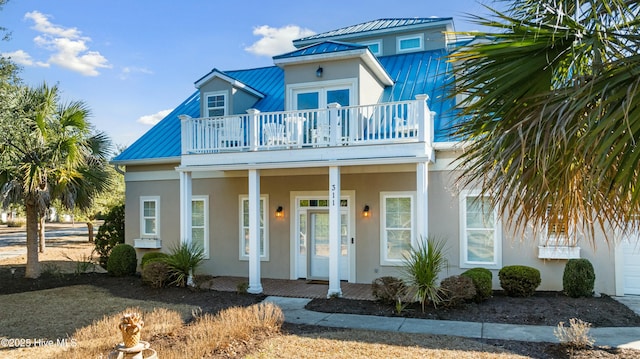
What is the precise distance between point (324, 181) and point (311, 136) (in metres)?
1.88

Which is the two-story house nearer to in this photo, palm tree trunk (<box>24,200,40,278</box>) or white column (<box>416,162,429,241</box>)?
white column (<box>416,162,429,241</box>)

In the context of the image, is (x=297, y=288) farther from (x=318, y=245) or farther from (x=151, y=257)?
(x=151, y=257)

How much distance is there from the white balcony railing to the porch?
11.6 ft

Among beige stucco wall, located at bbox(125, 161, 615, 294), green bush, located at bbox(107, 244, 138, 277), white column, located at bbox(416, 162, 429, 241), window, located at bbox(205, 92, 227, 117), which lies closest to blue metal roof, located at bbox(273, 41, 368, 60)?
window, located at bbox(205, 92, 227, 117)

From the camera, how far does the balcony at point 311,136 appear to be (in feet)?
34.8

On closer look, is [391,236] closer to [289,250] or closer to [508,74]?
[289,250]

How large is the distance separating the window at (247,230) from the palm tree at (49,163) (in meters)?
4.42

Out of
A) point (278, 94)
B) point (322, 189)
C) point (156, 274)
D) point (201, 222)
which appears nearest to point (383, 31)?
point (278, 94)

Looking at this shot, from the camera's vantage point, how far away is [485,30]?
161 inches

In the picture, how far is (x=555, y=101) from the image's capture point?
3.65m

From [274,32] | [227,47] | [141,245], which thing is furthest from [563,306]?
[274,32]

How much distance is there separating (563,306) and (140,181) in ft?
40.3

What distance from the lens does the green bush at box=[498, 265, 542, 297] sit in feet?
34.6

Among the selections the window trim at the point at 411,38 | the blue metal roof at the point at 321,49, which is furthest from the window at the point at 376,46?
the blue metal roof at the point at 321,49
